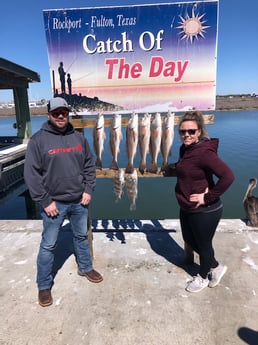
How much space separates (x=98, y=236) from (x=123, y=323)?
1.77 metres

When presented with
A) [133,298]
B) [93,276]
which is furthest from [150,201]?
[133,298]

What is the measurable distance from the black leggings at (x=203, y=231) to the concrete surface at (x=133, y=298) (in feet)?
1.02

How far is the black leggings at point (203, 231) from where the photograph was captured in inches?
105

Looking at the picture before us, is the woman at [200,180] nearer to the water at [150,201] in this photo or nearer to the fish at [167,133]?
the fish at [167,133]

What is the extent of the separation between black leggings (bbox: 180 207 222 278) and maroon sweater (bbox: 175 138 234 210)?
111mm

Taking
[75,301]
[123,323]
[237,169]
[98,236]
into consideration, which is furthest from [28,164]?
[237,169]

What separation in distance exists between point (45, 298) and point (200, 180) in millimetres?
1907

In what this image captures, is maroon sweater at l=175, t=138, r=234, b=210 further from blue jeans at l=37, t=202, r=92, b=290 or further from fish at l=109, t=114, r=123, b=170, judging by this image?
blue jeans at l=37, t=202, r=92, b=290

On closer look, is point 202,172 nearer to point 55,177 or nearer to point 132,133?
point 132,133

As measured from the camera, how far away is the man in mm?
2598

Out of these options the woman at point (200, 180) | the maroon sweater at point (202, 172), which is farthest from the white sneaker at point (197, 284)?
the maroon sweater at point (202, 172)

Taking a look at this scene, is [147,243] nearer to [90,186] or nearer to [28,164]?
[90,186]

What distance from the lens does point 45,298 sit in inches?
109

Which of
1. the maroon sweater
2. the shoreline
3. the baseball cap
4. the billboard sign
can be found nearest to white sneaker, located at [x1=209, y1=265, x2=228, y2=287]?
the maroon sweater
